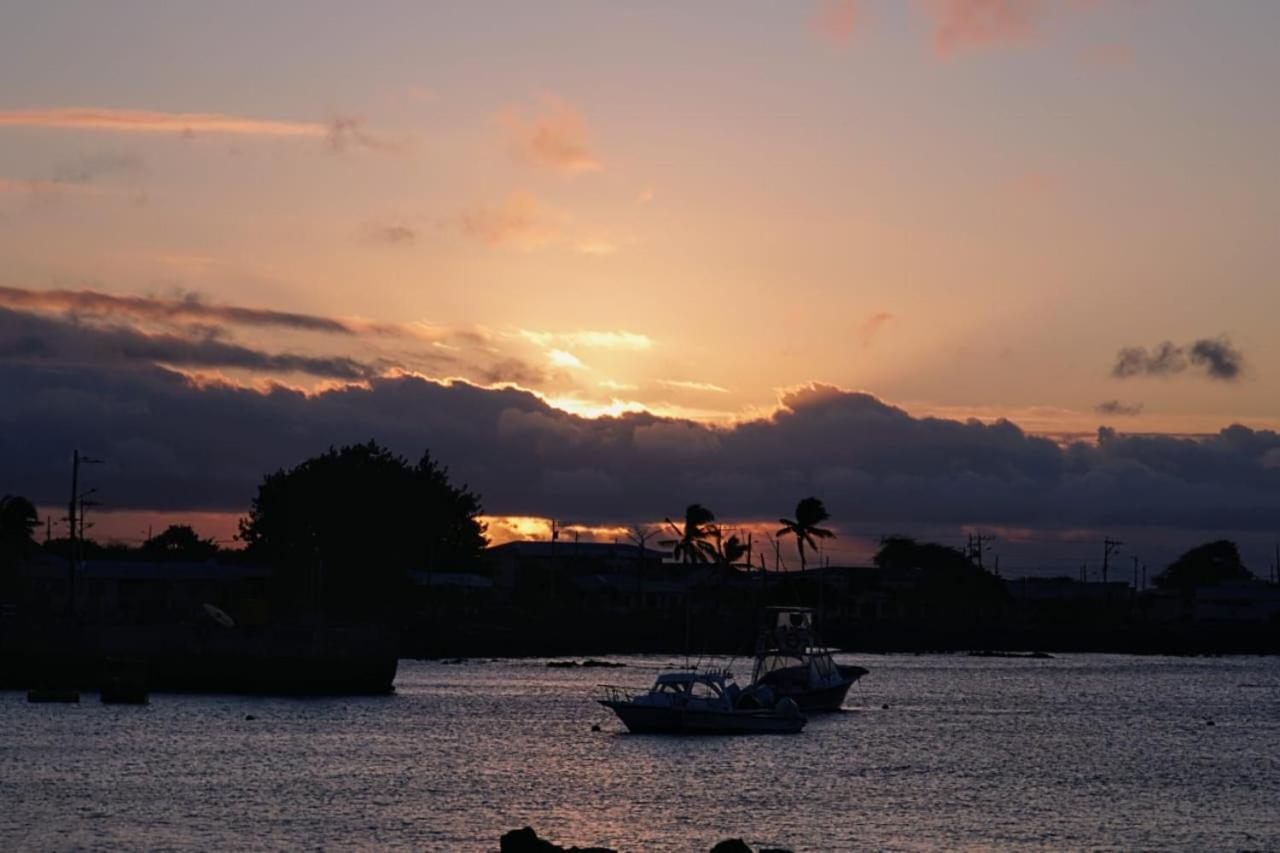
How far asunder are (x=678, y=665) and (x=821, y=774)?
101 m

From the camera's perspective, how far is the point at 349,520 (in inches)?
7343

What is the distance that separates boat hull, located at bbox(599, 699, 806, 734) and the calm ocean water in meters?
1.39

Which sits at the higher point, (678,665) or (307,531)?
(307,531)

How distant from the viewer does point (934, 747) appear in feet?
298

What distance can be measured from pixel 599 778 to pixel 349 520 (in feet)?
387

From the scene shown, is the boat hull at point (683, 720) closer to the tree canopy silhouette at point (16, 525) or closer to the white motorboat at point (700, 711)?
the white motorboat at point (700, 711)

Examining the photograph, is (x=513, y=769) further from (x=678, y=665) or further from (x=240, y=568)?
(x=240, y=568)

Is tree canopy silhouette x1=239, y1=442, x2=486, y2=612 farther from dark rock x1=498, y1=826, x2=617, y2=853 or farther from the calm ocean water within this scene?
dark rock x1=498, y1=826, x2=617, y2=853

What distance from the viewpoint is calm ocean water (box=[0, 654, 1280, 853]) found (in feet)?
183

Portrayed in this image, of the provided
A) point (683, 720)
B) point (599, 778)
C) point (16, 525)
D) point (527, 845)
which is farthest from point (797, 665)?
point (16, 525)

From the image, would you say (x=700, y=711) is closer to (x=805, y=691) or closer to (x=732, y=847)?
(x=805, y=691)

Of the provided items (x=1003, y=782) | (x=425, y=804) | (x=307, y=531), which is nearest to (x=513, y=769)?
(x=425, y=804)

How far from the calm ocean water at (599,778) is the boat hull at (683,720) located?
139cm

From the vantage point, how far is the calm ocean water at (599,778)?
55688 millimetres
